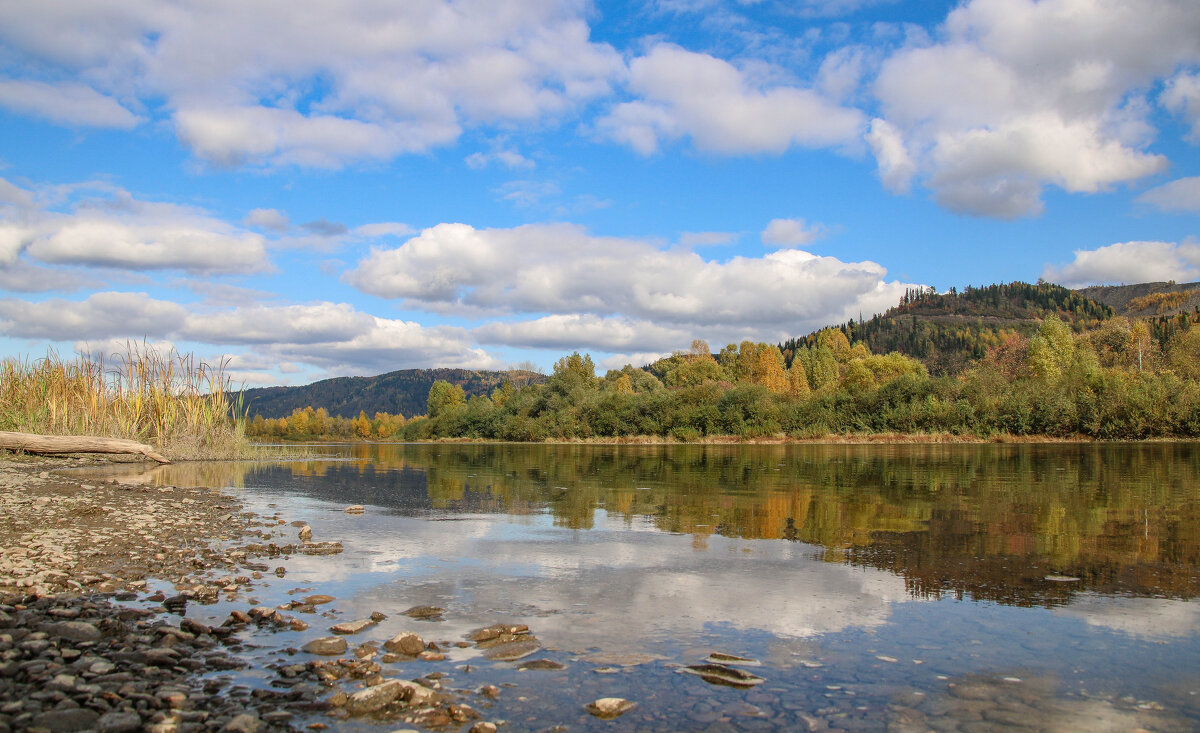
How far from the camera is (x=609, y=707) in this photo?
4.90 metres

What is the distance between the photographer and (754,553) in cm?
1060

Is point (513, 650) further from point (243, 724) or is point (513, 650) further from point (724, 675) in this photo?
point (243, 724)

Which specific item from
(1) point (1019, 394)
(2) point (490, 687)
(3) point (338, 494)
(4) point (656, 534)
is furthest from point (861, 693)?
(1) point (1019, 394)

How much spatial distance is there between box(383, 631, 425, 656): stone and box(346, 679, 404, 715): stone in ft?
3.38

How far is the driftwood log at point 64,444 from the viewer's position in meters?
24.9

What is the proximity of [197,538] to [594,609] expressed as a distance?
25.5ft

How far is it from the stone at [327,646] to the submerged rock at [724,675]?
118 inches

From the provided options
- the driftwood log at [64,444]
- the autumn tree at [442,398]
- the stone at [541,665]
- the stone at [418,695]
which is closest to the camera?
the stone at [418,695]

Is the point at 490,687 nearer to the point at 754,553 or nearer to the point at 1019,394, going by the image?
the point at 754,553

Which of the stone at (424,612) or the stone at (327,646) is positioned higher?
the stone at (327,646)

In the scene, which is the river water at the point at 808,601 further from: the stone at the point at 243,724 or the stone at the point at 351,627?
the stone at the point at 243,724

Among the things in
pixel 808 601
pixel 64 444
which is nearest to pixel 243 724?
pixel 808 601

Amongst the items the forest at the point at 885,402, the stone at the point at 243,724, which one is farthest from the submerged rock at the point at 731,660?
the forest at the point at 885,402

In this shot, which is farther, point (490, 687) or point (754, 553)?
point (754, 553)
